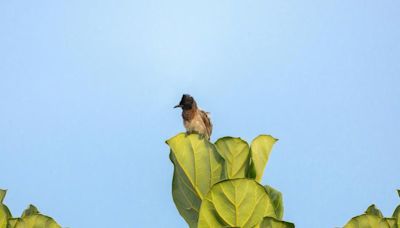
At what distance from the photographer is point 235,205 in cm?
238

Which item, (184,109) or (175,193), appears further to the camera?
(184,109)

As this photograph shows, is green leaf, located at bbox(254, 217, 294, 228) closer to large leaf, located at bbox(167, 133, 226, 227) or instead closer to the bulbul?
large leaf, located at bbox(167, 133, 226, 227)

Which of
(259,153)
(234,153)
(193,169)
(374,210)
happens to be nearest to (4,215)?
(193,169)

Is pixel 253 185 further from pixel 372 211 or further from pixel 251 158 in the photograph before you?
pixel 372 211

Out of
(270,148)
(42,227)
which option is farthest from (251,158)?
(42,227)

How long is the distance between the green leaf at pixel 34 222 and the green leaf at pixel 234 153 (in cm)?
97

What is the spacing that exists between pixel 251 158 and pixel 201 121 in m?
5.64

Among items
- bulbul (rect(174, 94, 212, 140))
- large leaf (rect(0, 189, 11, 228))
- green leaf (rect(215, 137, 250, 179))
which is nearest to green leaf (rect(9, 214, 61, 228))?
large leaf (rect(0, 189, 11, 228))

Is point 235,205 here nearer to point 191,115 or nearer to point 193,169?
point 193,169

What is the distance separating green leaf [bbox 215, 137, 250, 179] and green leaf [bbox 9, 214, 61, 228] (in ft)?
3.17

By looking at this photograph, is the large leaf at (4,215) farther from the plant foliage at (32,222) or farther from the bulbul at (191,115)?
the bulbul at (191,115)

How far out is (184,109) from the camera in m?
8.17

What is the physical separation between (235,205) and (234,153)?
1.08 feet

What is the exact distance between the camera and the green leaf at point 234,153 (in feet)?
8.60
